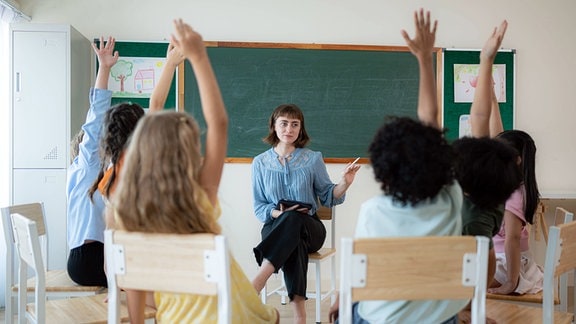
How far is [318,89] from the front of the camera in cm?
450

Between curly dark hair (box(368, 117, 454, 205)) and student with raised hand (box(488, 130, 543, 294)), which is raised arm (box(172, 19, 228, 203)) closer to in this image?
curly dark hair (box(368, 117, 454, 205))

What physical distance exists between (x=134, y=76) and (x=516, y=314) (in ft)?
10.7

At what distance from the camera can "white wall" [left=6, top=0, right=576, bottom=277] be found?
4383 mm

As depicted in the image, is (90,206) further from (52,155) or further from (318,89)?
(318,89)

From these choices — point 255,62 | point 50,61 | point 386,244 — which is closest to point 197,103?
point 255,62

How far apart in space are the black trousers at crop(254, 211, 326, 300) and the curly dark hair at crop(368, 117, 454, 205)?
159cm

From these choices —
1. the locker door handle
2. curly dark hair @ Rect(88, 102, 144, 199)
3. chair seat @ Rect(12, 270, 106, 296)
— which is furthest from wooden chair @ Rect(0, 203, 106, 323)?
the locker door handle

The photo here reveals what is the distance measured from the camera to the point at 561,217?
3.02 m

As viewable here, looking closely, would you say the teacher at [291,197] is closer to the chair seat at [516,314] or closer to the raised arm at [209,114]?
the chair seat at [516,314]

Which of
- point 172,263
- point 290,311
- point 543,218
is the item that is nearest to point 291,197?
point 290,311

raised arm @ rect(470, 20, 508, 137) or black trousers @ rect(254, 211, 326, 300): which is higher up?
raised arm @ rect(470, 20, 508, 137)

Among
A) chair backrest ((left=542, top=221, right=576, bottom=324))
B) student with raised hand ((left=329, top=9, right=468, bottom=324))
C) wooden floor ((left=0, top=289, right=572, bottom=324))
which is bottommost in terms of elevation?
wooden floor ((left=0, top=289, right=572, bottom=324))

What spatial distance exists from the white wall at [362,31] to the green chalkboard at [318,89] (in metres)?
0.12

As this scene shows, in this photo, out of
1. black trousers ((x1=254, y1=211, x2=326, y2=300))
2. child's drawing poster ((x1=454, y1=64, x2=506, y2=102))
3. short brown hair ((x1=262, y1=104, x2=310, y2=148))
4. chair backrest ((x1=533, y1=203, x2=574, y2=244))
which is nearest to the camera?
chair backrest ((x1=533, y1=203, x2=574, y2=244))
